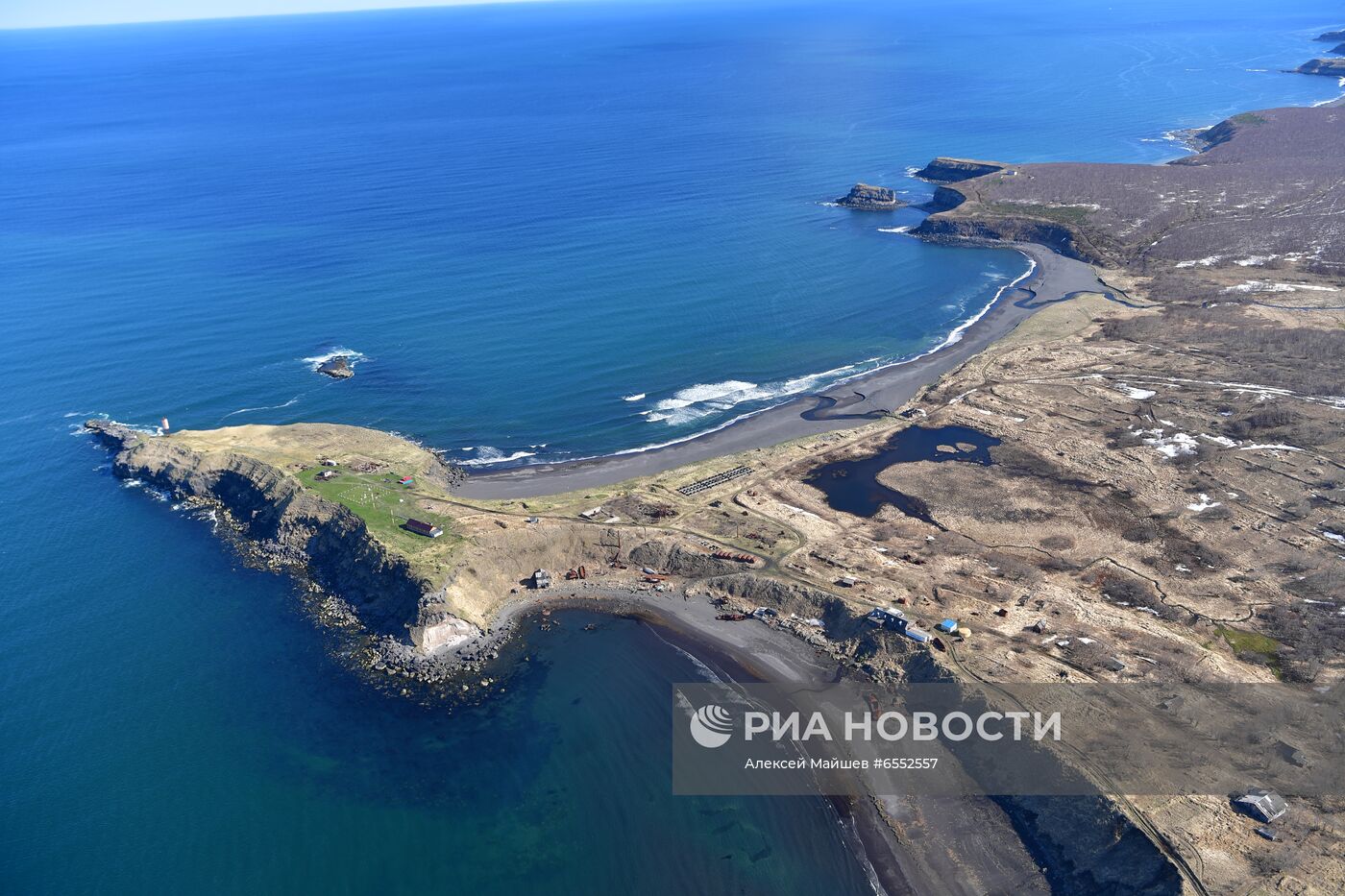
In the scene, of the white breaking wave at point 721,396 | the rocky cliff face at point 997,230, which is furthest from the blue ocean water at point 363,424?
the rocky cliff face at point 997,230

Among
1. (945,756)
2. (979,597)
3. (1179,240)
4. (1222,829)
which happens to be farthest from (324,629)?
(1179,240)

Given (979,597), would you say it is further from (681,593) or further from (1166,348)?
(1166,348)

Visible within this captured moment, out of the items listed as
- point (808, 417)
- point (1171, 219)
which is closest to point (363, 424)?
point (808, 417)

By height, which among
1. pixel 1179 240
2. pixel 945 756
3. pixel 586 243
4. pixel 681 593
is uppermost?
pixel 586 243

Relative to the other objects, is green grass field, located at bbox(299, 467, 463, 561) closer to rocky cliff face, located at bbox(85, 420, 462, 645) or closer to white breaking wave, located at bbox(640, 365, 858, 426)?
rocky cliff face, located at bbox(85, 420, 462, 645)

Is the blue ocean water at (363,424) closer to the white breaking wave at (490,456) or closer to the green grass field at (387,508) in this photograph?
the white breaking wave at (490,456)

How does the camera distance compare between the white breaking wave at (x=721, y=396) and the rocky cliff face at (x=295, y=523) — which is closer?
the rocky cliff face at (x=295, y=523)

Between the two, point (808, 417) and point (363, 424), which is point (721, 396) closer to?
point (808, 417)
